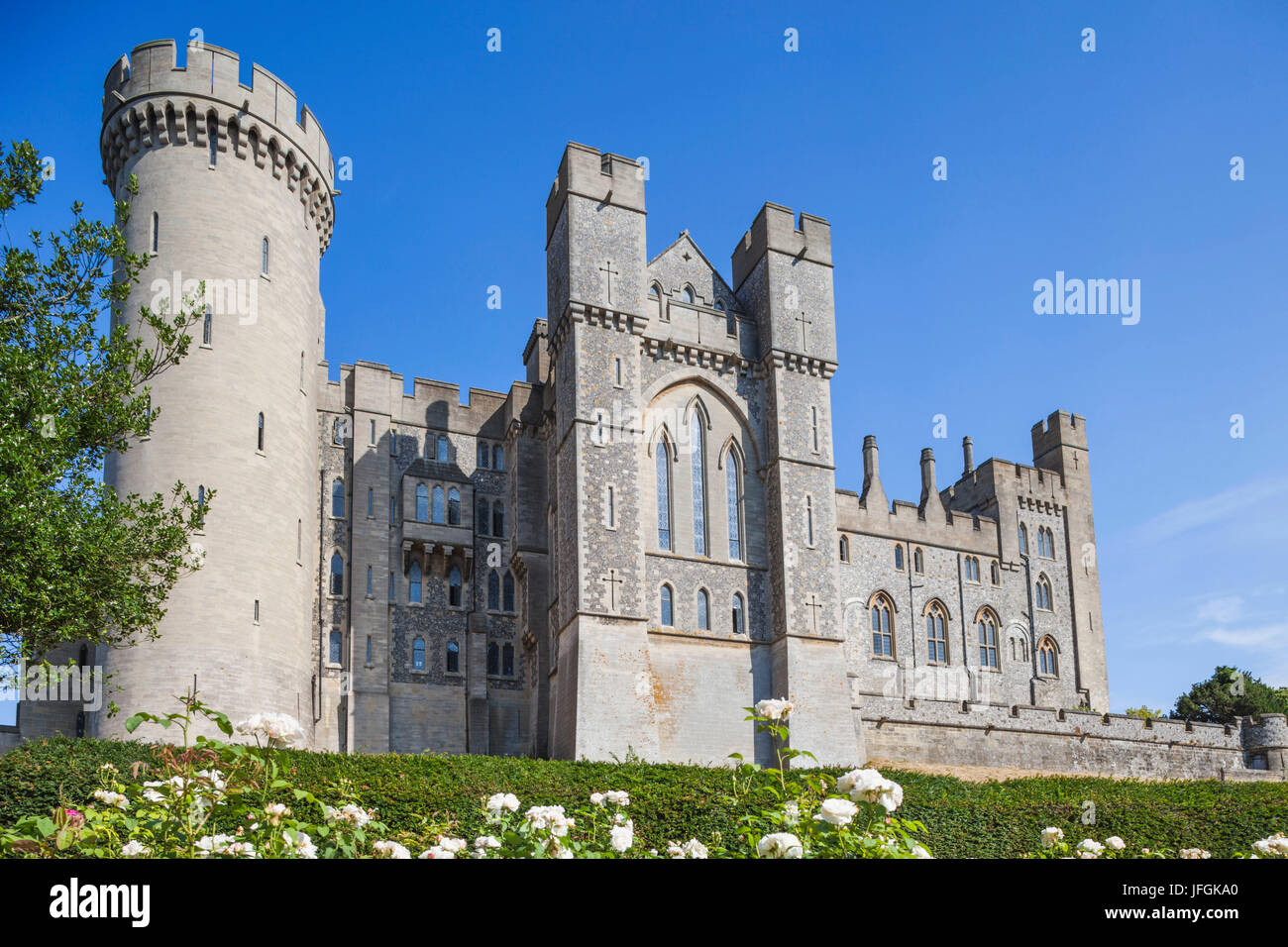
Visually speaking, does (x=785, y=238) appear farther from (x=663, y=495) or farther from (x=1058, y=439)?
(x=1058, y=439)

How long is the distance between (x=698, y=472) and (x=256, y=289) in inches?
531

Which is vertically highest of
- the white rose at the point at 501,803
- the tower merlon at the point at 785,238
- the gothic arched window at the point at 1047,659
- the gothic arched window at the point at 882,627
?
the tower merlon at the point at 785,238

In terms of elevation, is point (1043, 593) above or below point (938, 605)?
above

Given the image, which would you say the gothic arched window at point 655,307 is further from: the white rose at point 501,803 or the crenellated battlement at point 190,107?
the white rose at point 501,803

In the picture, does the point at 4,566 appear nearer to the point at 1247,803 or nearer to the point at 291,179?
the point at 291,179

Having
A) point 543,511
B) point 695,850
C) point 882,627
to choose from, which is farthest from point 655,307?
point 695,850

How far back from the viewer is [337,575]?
3538 centimetres

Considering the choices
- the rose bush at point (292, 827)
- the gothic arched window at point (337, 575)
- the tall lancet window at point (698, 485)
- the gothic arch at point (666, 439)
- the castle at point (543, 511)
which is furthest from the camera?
the gothic arched window at point (337, 575)

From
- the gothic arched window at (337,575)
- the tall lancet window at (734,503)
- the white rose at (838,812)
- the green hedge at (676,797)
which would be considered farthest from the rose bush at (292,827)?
the gothic arched window at (337,575)

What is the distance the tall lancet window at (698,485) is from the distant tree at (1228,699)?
3169 centimetres

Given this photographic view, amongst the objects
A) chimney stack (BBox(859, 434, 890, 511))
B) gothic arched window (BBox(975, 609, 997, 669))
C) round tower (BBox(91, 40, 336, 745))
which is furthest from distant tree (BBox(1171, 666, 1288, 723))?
round tower (BBox(91, 40, 336, 745))

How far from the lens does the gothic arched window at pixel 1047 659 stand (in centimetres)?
4572

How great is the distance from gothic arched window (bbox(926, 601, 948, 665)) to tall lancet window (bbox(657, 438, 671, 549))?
15.0m

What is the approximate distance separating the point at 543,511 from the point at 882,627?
14294mm
